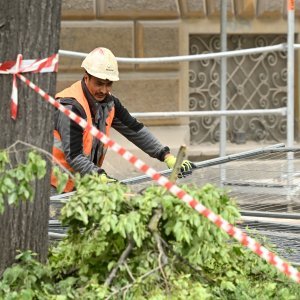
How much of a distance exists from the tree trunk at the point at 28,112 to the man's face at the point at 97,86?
2.00 m

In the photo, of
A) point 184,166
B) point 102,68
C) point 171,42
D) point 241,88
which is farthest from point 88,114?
point 241,88

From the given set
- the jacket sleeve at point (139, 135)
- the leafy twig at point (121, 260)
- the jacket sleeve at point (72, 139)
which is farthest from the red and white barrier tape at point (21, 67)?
the jacket sleeve at point (139, 135)

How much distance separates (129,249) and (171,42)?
7792 mm

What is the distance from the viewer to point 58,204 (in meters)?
6.28

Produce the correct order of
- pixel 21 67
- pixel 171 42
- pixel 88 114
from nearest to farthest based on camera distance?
pixel 21 67, pixel 88 114, pixel 171 42

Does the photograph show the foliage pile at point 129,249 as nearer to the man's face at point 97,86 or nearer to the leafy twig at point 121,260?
the leafy twig at point 121,260

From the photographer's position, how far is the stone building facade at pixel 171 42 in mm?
11867

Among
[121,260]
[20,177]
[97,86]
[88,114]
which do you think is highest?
[97,86]

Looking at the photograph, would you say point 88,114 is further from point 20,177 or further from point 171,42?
point 171,42

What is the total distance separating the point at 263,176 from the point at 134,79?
13.7 feet

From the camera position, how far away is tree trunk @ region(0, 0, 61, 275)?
4.74 meters

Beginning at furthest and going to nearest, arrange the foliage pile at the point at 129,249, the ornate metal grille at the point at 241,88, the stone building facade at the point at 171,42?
the ornate metal grille at the point at 241,88
the stone building facade at the point at 171,42
the foliage pile at the point at 129,249

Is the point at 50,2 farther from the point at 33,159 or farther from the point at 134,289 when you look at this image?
the point at 134,289

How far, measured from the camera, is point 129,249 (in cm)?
443
